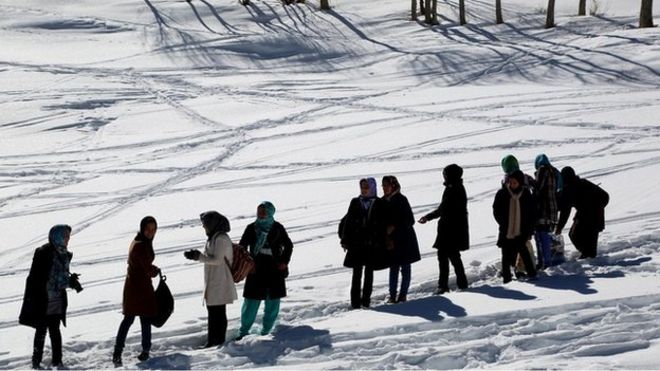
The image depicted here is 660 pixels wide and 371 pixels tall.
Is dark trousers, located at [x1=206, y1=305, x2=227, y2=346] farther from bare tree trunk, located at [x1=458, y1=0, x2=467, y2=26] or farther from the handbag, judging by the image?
bare tree trunk, located at [x1=458, y1=0, x2=467, y2=26]

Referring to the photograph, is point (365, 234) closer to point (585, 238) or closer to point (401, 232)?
point (401, 232)

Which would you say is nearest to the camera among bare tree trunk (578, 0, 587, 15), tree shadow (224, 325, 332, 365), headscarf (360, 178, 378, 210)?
tree shadow (224, 325, 332, 365)

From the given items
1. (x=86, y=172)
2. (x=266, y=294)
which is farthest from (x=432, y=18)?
(x=266, y=294)

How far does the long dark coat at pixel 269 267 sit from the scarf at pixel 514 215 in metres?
2.42

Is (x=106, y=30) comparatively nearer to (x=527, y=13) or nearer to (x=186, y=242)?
(x=527, y=13)

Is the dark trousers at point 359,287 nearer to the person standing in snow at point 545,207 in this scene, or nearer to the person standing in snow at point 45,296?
the person standing in snow at point 545,207

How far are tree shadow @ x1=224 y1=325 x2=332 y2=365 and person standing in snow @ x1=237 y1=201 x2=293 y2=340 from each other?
371 millimetres

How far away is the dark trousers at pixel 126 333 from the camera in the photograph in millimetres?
8602

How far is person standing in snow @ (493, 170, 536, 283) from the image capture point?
1013cm

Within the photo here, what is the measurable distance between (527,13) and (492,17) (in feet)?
4.48

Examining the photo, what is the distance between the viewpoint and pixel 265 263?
9227 mm

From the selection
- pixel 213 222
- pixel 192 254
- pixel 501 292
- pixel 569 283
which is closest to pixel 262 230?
pixel 213 222

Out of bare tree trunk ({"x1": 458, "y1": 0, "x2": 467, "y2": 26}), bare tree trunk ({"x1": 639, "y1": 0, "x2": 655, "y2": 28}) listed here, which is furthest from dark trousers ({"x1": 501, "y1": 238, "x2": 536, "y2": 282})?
bare tree trunk ({"x1": 458, "y1": 0, "x2": 467, "y2": 26})

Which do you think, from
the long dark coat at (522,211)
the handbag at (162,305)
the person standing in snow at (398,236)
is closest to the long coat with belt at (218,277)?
the handbag at (162,305)
